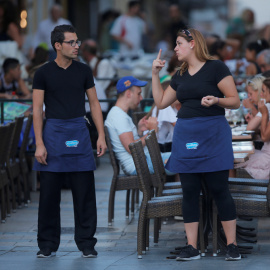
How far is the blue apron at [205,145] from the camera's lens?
21.5 feet

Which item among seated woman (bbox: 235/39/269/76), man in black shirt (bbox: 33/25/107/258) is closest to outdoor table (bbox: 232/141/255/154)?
man in black shirt (bbox: 33/25/107/258)

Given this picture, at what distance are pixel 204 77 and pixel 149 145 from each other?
983 millimetres

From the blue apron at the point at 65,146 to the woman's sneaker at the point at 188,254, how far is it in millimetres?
1007

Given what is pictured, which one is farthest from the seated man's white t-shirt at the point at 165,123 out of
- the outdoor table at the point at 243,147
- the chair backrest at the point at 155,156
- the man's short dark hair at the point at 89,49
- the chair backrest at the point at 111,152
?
the man's short dark hair at the point at 89,49

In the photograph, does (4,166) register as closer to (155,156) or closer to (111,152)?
(111,152)

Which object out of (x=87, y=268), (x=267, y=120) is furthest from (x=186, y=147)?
(x=267, y=120)

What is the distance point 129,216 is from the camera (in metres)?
9.16

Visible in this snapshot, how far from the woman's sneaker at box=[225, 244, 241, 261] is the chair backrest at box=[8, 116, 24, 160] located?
356cm

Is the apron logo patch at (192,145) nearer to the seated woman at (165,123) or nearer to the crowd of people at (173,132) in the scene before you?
the crowd of people at (173,132)

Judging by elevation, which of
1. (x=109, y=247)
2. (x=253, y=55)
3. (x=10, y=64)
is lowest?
(x=109, y=247)

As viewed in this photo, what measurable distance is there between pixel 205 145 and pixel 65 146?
1128 mm

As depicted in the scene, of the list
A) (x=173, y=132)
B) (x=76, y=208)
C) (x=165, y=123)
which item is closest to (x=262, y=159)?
(x=165, y=123)

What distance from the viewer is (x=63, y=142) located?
687 cm

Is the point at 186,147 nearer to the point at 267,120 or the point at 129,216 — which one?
the point at 267,120
